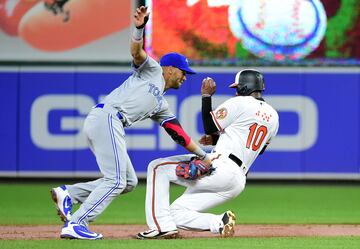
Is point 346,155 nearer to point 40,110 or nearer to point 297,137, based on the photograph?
point 297,137

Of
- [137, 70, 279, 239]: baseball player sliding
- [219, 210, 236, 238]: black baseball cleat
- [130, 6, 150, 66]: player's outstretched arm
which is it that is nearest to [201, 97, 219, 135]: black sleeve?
[137, 70, 279, 239]: baseball player sliding

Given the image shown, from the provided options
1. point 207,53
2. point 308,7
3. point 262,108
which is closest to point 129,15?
point 207,53

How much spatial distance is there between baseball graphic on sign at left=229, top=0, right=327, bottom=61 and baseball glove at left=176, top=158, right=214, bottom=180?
5.54m

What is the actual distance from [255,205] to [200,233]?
2.77m

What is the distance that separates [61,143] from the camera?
1296 cm

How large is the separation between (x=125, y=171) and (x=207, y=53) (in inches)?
225

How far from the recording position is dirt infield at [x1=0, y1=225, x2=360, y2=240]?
8133mm

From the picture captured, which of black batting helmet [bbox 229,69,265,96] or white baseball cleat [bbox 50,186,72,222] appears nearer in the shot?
white baseball cleat [bbox 50,186,72,222]

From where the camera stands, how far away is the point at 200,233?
8367 millimetres

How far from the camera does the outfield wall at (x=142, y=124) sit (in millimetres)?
12945

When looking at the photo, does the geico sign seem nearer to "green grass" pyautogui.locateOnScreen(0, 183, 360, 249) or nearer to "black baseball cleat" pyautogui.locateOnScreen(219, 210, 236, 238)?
"green grass" pyautogui.locateOnScreen(0, 183, 360, 249)

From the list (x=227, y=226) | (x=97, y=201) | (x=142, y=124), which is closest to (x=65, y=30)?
(x=142, y=124)

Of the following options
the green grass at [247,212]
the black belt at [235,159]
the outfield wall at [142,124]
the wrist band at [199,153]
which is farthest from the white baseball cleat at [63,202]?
the outfield wall at [142,124]

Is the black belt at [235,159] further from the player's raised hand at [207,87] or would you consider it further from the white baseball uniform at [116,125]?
the white baseball uniform at [116,125]
